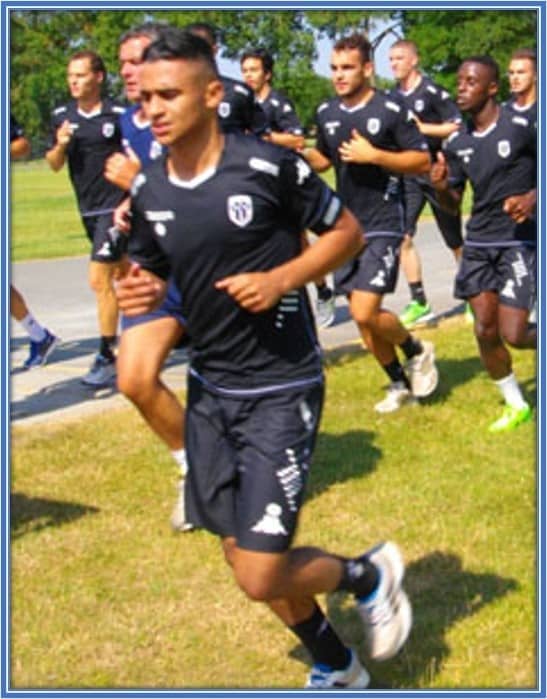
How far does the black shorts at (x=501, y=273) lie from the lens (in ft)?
24.7

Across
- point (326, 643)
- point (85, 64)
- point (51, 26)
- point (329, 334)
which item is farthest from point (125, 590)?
point (51, 26)

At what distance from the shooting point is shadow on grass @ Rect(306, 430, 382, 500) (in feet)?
22.7

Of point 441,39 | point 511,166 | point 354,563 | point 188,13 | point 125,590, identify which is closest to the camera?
point 354,563

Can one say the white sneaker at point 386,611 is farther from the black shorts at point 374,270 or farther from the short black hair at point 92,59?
the short black hair at point 92,59

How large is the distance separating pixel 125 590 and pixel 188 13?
1705 inches

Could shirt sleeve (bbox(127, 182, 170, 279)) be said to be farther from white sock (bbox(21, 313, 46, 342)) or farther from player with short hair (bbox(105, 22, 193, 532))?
white sock (bbox(21, 313, 46, 342))

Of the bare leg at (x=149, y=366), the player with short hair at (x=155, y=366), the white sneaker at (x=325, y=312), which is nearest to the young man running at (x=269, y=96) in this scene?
the white sneaker at (x=325, y=312)

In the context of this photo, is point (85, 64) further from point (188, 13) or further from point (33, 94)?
point (33, 94)

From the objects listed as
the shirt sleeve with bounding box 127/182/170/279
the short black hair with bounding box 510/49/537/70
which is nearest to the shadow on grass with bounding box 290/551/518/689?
the shirt sleeve with bounding box 127/182/170/279

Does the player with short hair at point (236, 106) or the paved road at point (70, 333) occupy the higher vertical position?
the player with short hair at point (236, 106)

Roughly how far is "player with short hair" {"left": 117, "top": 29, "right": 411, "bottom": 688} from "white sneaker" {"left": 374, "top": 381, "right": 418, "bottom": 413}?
385cm

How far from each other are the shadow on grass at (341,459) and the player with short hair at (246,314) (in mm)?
2247

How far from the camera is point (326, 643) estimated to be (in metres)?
4.43

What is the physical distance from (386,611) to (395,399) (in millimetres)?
3920
